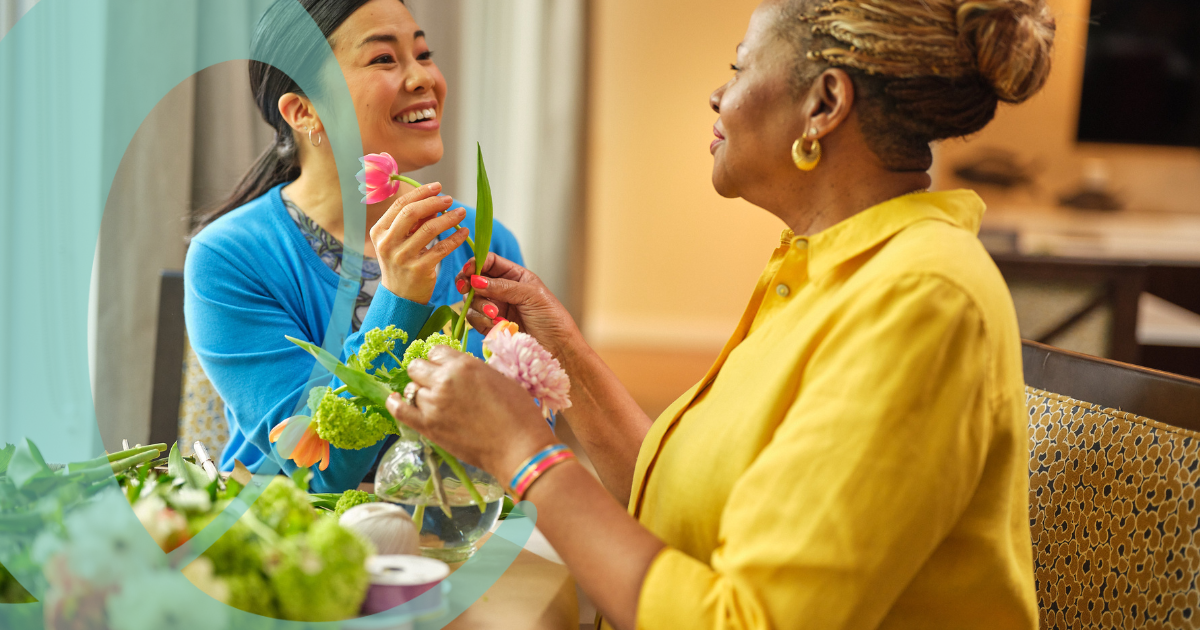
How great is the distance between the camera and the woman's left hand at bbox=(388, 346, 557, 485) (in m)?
0.79

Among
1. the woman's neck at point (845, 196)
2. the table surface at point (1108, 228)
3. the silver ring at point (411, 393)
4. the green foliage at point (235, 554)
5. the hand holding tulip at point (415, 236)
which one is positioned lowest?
the table surface at point (1108, 228)

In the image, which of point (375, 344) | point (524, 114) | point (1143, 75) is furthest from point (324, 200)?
point (1143, 75)

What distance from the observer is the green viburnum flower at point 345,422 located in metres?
0.83

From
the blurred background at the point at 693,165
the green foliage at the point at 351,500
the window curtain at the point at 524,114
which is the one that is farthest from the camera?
the blurred background at the point at 693,165

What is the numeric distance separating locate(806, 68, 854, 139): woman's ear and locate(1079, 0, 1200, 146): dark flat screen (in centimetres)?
510

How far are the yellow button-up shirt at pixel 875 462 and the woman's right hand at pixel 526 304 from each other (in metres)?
0.45

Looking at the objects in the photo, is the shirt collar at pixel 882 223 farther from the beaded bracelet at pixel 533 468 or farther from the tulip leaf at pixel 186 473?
the tulip leaf at pixel 186 473

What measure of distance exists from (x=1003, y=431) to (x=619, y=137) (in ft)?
14.3

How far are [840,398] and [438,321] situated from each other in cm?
50

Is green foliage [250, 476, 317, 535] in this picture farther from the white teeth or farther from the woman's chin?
the white teeth

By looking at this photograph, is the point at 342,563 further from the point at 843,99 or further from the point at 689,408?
the point at 843,99

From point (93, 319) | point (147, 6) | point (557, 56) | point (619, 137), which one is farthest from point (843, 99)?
point (619, 137)

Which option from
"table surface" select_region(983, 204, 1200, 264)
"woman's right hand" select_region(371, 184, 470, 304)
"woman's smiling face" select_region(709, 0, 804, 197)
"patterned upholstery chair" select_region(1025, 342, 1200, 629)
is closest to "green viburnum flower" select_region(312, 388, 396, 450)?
"woman's right hand" select_region(371, 184, 470, 304)

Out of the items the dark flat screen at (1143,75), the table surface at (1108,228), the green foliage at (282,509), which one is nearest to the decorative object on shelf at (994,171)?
the table surface at (1108,228)
